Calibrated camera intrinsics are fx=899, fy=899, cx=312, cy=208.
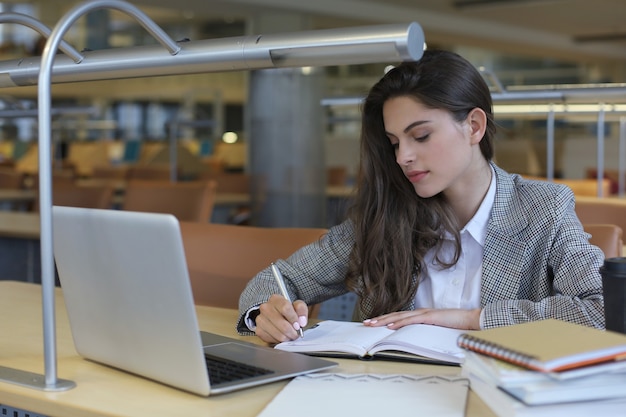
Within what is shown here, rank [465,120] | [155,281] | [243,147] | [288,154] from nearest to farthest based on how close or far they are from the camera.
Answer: [155,281] < [465,120] < [288,154] < [243,147]

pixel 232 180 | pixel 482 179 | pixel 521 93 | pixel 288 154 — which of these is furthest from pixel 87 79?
pixel 288 154

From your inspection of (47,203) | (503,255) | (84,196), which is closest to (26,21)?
(47,203)

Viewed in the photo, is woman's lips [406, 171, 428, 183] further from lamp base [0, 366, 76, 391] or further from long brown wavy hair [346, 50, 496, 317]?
lamp base [0, 366, 76, 391]

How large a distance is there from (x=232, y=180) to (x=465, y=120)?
194 inches

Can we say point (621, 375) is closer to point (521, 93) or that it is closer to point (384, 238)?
point (384, 238)

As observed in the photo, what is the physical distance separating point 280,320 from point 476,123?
0.53 m

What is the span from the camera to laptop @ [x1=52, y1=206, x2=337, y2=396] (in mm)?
1102

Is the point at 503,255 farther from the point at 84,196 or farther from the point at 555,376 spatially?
the point at 84,196

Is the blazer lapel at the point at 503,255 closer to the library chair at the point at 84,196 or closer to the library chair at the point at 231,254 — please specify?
the library chair at the point at 231,254

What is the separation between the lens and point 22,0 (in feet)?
31.9

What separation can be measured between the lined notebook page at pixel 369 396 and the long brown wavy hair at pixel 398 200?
0.49 m

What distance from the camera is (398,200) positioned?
179cm

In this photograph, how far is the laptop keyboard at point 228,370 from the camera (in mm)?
1202

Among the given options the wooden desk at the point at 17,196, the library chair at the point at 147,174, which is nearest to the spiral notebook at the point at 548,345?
the wooden desk at the point at 17,196
